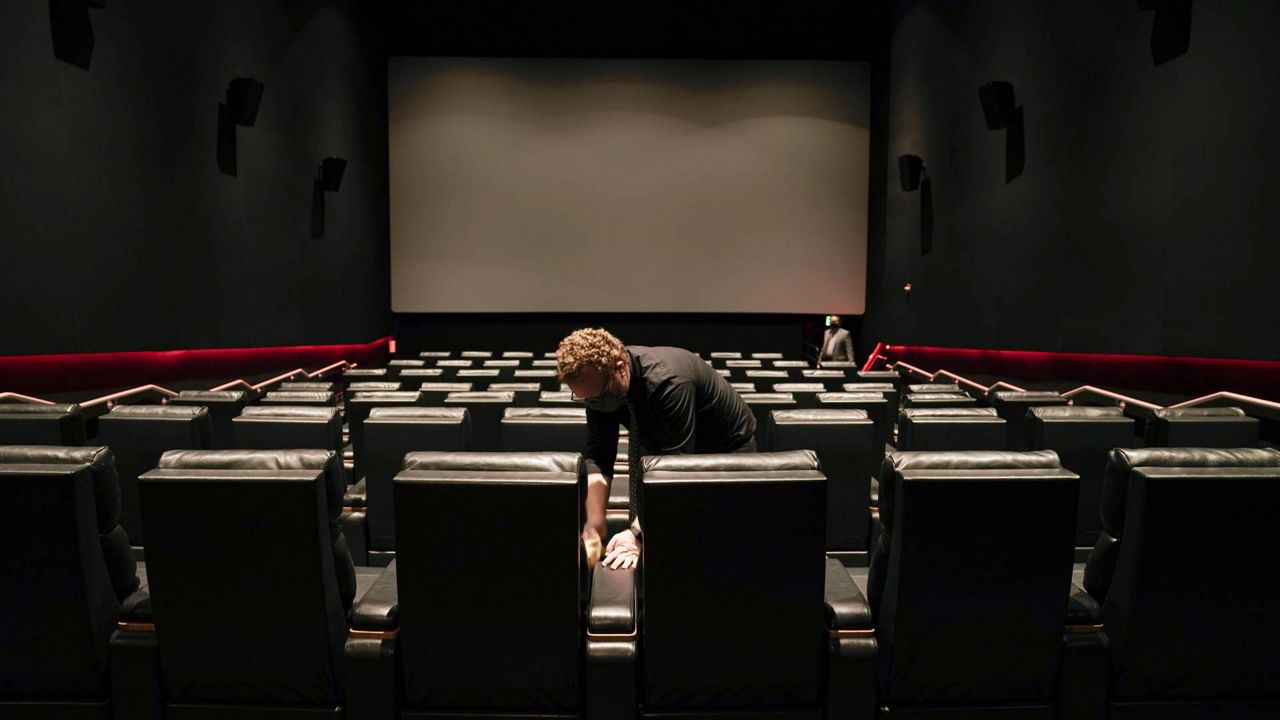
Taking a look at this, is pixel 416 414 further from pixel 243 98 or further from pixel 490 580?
pixel 243 98

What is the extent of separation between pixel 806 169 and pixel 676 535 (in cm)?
1245

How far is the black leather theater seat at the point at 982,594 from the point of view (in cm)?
164

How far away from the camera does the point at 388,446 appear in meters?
2.73

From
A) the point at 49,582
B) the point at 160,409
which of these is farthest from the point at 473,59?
the point at 49,582

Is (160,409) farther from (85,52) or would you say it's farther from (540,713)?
(85,52)

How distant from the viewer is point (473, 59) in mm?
12938

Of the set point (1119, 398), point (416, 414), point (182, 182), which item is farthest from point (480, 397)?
point (182, 182)

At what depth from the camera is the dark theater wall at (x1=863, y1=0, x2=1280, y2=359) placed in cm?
532

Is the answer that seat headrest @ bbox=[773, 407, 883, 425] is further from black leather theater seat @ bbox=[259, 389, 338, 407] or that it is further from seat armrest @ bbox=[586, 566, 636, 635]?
black leather theater seat @ bbox=[259, 389, 338, 407]

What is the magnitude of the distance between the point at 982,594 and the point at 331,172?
10544mm

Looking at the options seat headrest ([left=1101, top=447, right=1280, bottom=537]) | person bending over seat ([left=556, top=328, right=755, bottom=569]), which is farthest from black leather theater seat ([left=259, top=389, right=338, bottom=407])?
seat headrest ([left=1101, top=447, right=1280, bottom=537])

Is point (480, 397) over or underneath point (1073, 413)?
underneath

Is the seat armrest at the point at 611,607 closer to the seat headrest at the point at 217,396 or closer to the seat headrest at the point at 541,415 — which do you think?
the seat headrest at the point at 541,415

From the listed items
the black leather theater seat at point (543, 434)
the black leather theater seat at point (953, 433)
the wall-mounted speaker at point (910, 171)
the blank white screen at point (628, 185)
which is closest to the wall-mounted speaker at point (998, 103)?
the wall-mounted speaker at point (910, 171)
